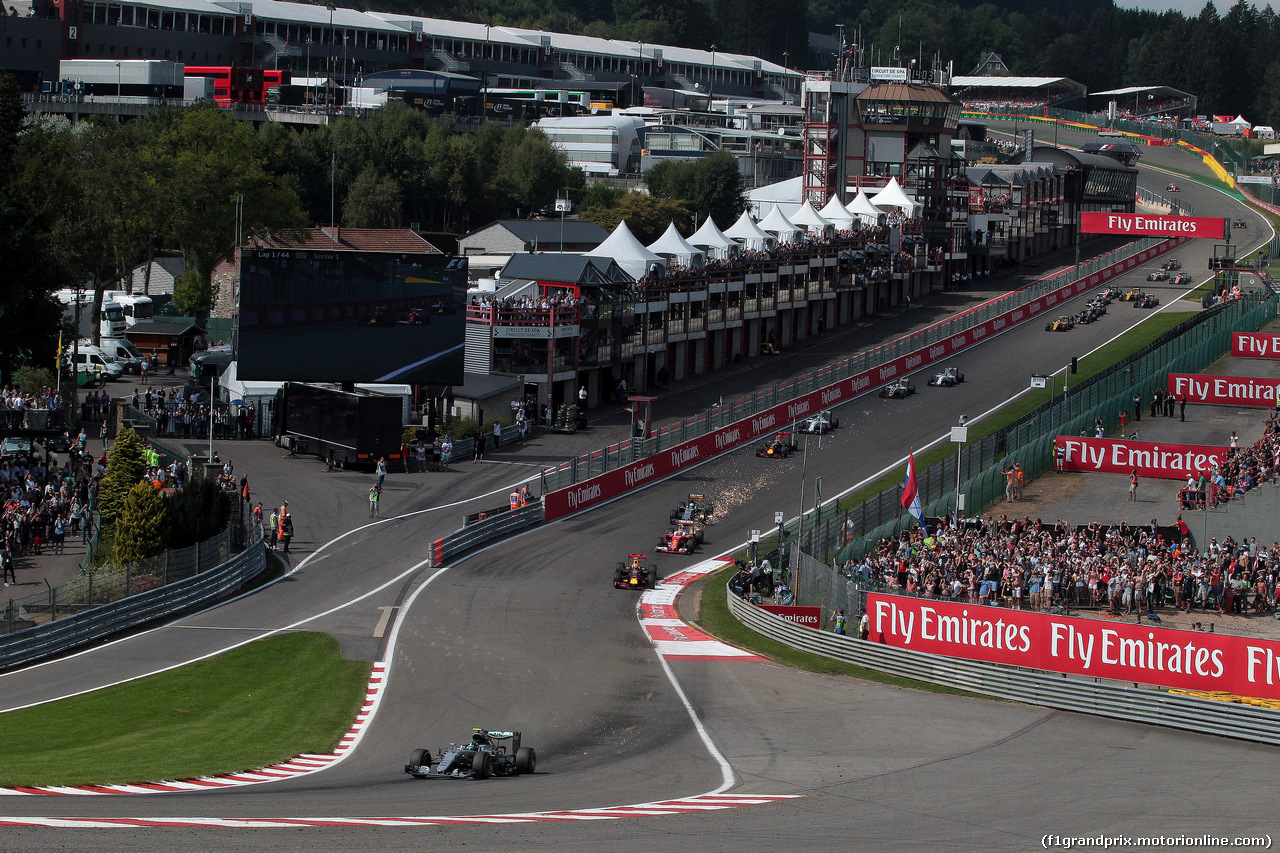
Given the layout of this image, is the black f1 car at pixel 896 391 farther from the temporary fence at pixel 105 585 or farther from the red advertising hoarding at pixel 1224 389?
the temporary fence at pixel 105 585

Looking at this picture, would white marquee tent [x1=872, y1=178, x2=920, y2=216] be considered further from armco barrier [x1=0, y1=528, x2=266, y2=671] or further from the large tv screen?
armco barrier [x1=0, y1=528, x2=266, y2=671]

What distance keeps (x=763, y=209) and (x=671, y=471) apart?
74.6 meters

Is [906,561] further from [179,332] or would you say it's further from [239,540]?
[179,332]

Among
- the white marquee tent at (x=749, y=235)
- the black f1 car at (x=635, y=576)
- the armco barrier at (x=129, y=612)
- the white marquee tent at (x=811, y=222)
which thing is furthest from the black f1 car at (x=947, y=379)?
the armco barrier at (x=129, y=612)

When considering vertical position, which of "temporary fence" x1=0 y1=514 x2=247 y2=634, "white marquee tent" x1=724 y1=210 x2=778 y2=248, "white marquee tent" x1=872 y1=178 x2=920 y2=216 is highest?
"white marquee tent" x1=872 y1=178 x2=920 y2=216

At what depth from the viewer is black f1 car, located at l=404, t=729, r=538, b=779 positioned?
25.7m

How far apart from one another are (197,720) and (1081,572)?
78.6 feet

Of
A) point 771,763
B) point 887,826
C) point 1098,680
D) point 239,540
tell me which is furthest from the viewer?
point 239,540

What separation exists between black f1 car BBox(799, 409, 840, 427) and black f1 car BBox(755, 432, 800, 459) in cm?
204

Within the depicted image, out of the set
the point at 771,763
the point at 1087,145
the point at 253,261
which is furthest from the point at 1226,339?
the point at 1087,145

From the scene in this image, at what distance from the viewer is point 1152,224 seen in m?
112

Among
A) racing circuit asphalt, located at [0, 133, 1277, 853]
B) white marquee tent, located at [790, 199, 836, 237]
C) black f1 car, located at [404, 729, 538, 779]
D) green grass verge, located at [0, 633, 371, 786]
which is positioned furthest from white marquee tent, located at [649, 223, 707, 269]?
black f1 car, located at [404, 729, 538, 779]

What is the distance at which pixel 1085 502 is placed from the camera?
56.5 meters

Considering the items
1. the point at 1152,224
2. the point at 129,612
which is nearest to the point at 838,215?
the point at 1152,224
